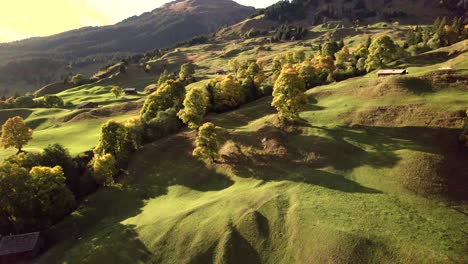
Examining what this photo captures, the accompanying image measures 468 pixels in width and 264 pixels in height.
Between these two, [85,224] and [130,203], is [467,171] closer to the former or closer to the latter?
[130,203]

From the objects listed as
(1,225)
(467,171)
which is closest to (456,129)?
(467,171)

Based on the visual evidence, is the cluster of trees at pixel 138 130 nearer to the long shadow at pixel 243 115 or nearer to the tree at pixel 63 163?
the tree at pixel 63 163

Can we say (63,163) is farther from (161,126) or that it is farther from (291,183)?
(291,183)

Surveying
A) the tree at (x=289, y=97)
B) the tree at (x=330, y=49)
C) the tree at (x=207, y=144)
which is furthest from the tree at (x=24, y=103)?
the tree at (x=330, y=49)

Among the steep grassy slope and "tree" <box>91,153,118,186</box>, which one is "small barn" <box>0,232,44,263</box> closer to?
the steep grassy slope

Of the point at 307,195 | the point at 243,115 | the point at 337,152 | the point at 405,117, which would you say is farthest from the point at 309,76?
the point at 307,195

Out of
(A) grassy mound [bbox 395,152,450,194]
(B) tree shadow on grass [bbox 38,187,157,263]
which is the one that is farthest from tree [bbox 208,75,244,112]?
(A) grassy mound [bbox 395,152,450,194]
